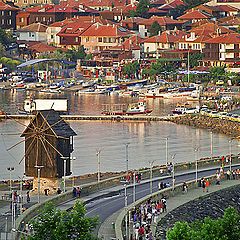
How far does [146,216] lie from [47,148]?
9.75ft

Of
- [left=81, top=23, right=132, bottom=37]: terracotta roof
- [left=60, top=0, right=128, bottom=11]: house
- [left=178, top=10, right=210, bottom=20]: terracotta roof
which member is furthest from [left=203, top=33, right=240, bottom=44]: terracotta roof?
[left=60, top=0, right=128, bottom=11]: house

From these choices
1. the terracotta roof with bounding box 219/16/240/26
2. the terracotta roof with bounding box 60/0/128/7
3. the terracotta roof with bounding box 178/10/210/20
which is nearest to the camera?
the terracotta roof with bounding box 219/16/240/26

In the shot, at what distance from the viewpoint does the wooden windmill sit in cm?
2500

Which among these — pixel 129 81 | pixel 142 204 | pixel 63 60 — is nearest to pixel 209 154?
pixel 142 204

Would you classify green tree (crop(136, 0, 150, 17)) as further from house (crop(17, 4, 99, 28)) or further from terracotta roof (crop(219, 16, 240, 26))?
terracotta roof (crop(219, 16, 240, 26))

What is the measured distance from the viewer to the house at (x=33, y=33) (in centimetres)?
7131

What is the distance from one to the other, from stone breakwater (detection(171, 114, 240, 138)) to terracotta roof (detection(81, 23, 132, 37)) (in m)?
22.6

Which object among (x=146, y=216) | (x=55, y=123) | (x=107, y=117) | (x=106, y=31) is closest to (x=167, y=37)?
(x=106, y=31)

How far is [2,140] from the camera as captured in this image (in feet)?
126

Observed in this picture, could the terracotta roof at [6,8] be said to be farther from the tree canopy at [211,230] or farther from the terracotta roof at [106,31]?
the tree canopy at [211,230]

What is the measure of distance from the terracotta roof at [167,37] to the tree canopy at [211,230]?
47.6 meters

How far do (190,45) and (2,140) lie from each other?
2632 centimetres

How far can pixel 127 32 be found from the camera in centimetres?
6875

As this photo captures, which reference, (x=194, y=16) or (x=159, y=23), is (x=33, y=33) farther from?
(x=194, y=16)
